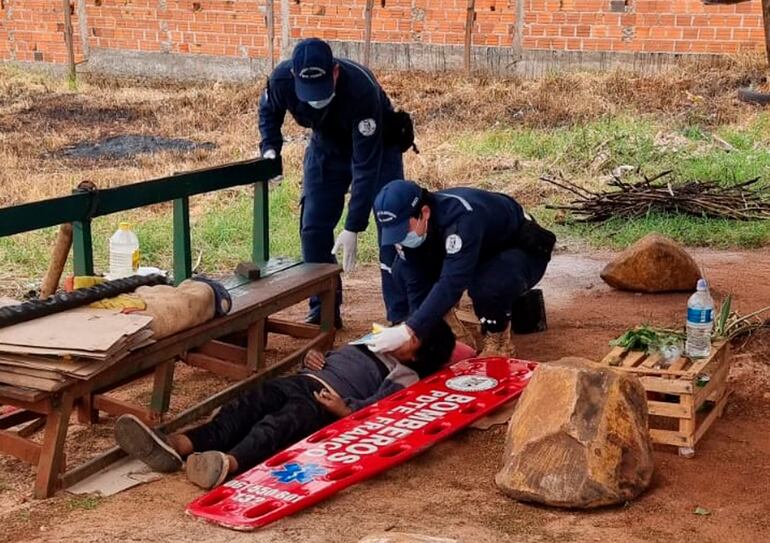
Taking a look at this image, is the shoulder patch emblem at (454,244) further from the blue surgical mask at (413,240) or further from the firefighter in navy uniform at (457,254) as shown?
the blue surgical mask at (413,240)

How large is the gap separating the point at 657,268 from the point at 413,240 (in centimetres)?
249

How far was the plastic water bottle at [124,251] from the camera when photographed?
19.2ft

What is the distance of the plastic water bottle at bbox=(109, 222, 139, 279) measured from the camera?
586cm

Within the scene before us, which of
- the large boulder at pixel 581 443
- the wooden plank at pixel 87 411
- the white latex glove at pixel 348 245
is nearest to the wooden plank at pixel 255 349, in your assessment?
the white latex glove at pixel 348 245

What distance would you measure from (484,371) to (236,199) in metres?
5.92

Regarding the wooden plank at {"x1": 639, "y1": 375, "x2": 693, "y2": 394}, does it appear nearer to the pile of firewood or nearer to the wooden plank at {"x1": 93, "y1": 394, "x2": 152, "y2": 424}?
the wooden plank at {"x1": 93, "y1": 394, "x2": 152, "y2": 424}

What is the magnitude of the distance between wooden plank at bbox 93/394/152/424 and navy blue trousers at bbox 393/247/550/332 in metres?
1.45

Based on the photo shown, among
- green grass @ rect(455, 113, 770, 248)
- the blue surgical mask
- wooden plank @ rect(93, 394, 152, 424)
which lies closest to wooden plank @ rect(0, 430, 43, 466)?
wooden plank @ rect(93, 394, 152, 424)

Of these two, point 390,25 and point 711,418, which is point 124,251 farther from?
point 390,25

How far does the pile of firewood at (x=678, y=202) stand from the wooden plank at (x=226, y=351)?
4220 millimetres

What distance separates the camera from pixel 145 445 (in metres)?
4.43

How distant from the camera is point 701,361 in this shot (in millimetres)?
4734

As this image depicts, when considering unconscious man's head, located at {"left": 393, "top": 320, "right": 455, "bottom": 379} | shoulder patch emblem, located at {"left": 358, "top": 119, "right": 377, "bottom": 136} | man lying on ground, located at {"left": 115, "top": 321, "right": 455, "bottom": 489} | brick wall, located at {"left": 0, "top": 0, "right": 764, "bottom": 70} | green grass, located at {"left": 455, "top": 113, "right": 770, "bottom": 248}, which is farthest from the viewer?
brick wall, located at {"left": 0, "top": 0, "right": 764, "bottom": 70}

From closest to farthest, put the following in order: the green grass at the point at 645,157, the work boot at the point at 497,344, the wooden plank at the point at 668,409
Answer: the wooden plank at the point at 668,409 < the work boot at the point at 497,344 < the green grass at the point at 645,157
